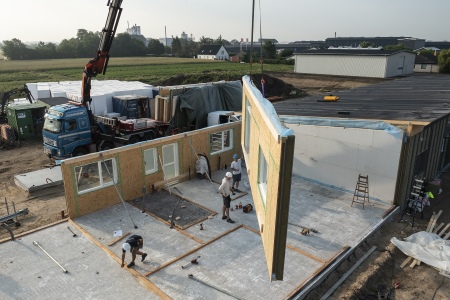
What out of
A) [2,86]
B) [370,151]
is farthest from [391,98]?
[2,86]

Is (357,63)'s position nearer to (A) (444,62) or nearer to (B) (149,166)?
(A) (444,62)

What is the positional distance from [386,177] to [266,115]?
9118 mm

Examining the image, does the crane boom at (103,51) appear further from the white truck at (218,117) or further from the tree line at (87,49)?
the tree line at (87,49)

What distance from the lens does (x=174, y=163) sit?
15320 mm

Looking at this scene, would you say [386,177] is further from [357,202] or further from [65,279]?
[65,279]

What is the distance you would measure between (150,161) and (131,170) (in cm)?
101

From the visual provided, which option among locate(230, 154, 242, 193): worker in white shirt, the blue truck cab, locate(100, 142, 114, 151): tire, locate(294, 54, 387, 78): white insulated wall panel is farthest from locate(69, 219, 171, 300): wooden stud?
locate(294, 54, 387, 78): white insulated wall panel

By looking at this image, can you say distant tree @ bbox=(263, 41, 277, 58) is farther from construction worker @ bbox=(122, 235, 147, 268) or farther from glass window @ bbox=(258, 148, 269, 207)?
glass window @ bbox=(258, 148, 269, 207)

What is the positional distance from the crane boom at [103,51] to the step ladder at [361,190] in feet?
48.3

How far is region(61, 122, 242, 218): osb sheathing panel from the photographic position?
12.0 m

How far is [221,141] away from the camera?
17344 millimetres

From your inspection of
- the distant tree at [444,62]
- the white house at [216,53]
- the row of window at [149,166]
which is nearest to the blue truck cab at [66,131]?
the row of window at [149,166]

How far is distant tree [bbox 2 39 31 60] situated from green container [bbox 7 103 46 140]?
88.4m

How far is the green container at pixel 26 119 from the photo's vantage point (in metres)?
22.8
